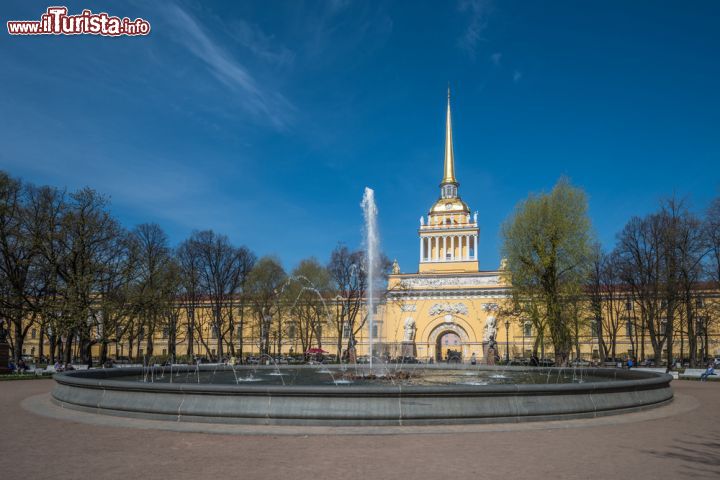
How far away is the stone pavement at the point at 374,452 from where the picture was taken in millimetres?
8398

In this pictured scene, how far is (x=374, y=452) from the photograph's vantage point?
9.80 m

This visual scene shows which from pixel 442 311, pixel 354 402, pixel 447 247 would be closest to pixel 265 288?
pixel 442 311

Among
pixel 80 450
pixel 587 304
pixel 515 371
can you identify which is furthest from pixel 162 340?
pixel 80 450

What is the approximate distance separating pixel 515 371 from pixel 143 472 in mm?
22276

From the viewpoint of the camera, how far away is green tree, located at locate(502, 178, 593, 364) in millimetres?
35594

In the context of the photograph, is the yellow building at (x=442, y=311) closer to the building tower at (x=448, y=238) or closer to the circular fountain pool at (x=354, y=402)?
the building tower at (x=448, y=238)

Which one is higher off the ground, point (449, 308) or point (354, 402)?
point (449, 308)

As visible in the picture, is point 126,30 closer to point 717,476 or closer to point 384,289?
point 717,476

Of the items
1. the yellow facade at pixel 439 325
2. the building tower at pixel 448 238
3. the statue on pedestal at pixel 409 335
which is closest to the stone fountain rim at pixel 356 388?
the yellow facade at pixel 439 325

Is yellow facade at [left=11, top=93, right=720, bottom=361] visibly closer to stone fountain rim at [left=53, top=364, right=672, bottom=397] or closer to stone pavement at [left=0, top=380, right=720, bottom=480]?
stone fountain rim at [left=53, top=364, right=672, bottom=397]

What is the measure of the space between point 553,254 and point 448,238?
48.3m

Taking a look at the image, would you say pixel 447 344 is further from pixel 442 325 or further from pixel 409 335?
pixel 409 335

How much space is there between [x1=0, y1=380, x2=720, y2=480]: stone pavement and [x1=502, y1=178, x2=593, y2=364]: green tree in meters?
22.9

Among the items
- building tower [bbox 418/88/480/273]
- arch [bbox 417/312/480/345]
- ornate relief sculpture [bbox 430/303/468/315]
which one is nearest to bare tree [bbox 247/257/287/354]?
arch [bbox 417/312/480/345]
